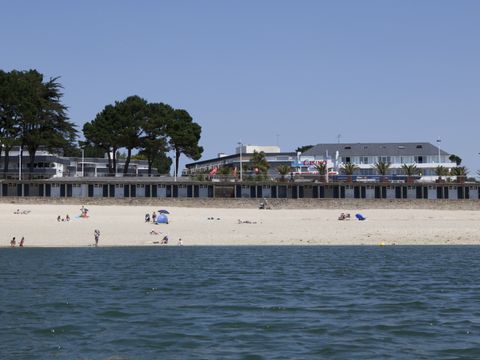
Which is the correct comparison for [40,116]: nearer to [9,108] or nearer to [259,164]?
[9,108]

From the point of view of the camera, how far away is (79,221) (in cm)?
6625

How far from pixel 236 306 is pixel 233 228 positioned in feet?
111

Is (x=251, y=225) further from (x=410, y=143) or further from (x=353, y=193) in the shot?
(x=410, y=143)

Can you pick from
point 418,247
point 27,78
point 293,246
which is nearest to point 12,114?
point 27,78

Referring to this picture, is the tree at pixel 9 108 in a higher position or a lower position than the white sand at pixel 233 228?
higher

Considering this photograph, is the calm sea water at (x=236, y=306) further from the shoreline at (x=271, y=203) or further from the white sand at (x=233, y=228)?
the shoreline at (x=271, y=203)

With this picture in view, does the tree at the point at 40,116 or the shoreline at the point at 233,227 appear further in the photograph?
the tree at the point at 40,116

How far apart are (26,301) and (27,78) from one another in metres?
68.2

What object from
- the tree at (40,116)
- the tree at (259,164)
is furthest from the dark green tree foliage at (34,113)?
the tree at (259,164)

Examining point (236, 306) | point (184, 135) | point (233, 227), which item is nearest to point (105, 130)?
point (184, 135)

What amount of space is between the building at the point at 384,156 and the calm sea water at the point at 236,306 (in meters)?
72.9

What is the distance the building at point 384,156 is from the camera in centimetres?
12231

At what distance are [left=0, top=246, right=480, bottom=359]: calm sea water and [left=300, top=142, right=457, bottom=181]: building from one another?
239 feet

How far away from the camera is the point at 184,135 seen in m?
106
